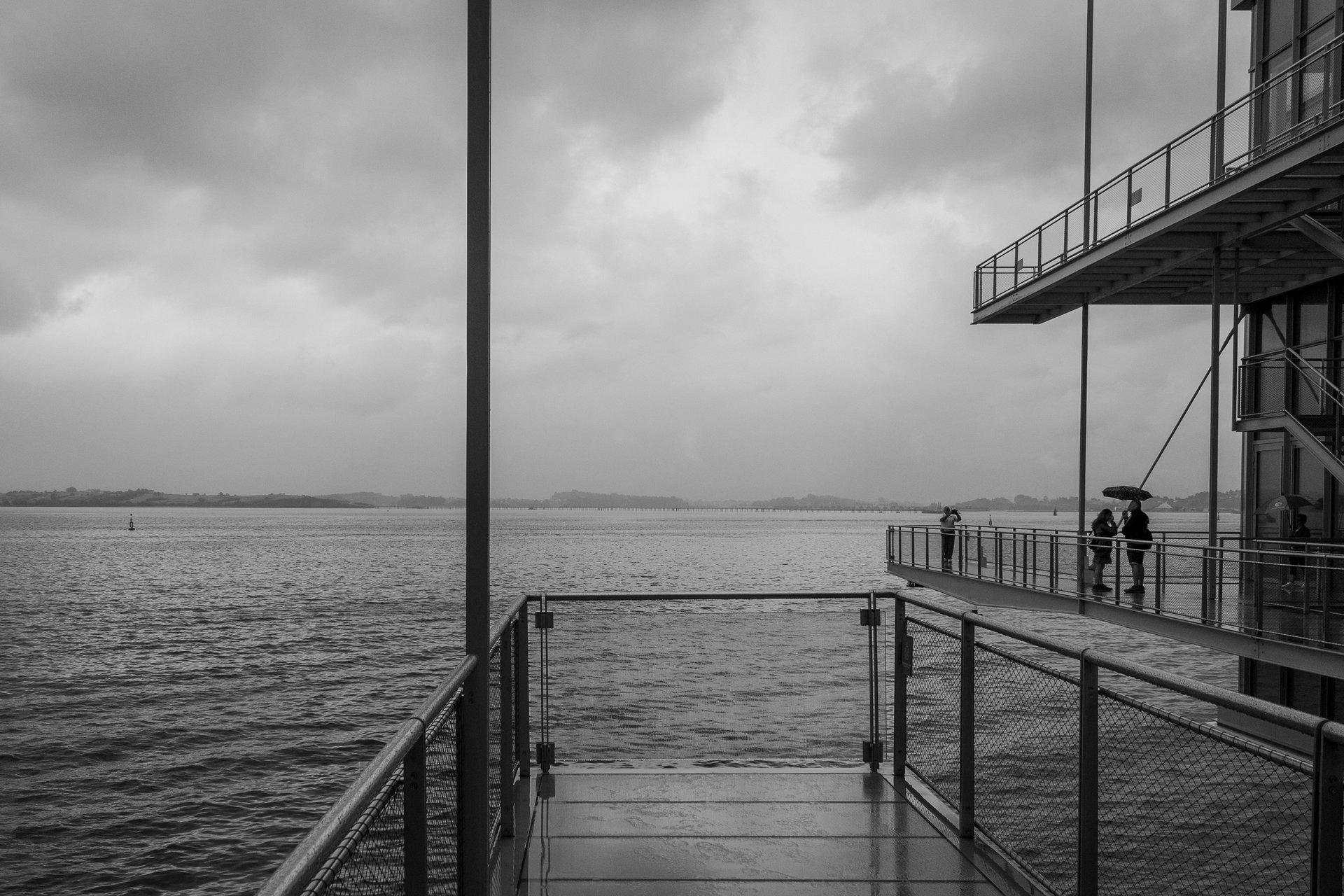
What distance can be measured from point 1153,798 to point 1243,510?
1178cm

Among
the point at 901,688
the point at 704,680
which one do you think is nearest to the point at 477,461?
the point at 704,680

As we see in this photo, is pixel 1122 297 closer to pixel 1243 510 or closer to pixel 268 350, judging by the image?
pixel 1243 510

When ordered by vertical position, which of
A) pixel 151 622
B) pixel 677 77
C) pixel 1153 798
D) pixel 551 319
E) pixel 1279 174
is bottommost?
pixel 151 622

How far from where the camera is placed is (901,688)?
5.88 metres

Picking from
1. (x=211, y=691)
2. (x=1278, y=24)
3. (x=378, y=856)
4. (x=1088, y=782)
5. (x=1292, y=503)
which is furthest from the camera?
(x=211, y=691)

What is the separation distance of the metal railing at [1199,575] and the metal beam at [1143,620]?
0.31 feet

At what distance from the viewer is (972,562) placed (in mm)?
19609

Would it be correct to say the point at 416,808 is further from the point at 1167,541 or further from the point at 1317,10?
the point at 1317,10

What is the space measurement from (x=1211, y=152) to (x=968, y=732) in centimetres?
1306

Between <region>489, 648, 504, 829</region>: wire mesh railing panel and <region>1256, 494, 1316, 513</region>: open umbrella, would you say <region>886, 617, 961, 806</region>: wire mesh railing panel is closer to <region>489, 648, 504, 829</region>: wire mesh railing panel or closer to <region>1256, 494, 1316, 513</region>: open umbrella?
<region>489, 648, 504, 829</region>: wire mesh railing panel

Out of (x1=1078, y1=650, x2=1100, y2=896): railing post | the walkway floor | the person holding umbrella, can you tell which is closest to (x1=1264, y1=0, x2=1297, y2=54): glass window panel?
the person holding umbrella

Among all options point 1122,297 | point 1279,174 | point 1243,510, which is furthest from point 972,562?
point 1279,174

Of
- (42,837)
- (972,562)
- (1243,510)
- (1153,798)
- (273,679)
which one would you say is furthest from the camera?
(273,679)

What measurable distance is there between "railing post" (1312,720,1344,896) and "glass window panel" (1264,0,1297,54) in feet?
55.8
